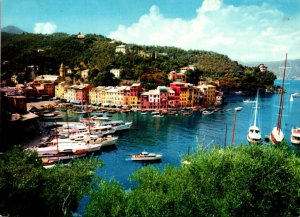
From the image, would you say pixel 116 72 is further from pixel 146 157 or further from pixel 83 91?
pixel 146 157

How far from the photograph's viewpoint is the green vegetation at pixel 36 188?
3.33 m

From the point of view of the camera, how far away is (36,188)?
11.3 ft

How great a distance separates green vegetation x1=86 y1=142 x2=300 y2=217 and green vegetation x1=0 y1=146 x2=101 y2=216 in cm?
30

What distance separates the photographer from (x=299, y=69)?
7.08 meters

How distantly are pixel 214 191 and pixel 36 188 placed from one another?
178cm

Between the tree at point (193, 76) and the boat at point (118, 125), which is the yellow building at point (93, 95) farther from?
the tree at point (193, 76)

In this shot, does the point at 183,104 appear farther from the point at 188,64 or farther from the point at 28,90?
the point at 28,90

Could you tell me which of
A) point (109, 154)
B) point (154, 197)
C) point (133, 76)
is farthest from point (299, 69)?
point (154, 197)

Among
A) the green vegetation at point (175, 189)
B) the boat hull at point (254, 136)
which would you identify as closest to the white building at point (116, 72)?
the boat hull at point (254, 136)

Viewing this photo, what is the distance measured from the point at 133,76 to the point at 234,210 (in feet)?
18.6

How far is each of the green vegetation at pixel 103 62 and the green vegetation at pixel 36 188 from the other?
5.72 feet

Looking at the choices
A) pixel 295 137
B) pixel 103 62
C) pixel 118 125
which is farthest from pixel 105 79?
pixel 295 137

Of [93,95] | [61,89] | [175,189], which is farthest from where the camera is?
[93,95]

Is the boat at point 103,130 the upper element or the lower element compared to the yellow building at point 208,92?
lower
